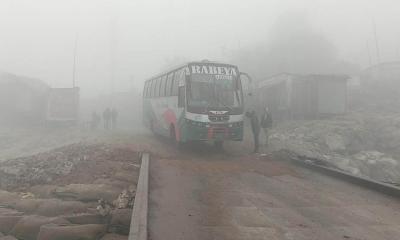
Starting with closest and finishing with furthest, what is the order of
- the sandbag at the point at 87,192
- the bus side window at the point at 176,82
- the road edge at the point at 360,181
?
the sandbag at the point at 87,192 → the road edge at the point at 360,181 → the bus side window at the point at 176,82

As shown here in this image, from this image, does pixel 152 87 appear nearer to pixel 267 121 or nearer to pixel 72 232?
pixel 267 121

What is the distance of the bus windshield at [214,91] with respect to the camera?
15.9m

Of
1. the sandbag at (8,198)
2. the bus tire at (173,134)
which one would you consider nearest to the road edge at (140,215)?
the sandbag at (8,198)

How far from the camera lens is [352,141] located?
81.0 ft

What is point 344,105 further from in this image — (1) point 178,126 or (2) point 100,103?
(2) point 100,103

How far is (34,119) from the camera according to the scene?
42188 mm

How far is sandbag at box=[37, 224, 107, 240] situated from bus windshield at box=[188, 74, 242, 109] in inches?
369

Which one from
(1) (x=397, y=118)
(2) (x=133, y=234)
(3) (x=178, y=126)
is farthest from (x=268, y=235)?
(1) (x=397, y=118)

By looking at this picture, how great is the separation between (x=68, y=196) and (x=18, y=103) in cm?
3610

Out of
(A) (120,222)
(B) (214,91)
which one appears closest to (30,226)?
(A) (120,222)

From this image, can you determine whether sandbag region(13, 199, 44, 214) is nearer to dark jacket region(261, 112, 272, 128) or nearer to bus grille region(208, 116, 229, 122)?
bus grille region(208, 116, 229, 122)

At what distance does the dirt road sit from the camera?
656cm

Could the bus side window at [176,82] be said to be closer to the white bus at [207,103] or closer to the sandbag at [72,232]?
the white bus at [207,103]

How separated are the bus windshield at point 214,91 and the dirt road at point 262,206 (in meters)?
3.85
